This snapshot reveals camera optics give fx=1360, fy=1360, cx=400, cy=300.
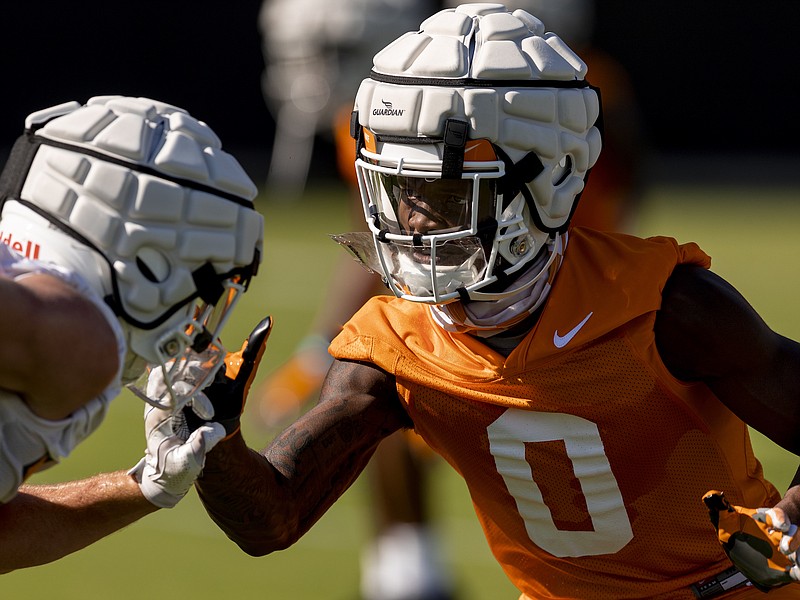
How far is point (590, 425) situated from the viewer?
2.76 m

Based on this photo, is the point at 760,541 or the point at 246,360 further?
the point at 246,360

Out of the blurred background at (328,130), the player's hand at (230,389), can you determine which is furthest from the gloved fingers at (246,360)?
the blurred background at (328,130)

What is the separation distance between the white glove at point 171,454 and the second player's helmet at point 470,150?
19.9 inches

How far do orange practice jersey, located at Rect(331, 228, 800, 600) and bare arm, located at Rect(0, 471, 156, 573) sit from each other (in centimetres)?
54

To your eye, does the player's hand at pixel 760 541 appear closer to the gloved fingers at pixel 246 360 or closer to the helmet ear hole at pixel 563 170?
the helmet ear hole at pixel 563 170

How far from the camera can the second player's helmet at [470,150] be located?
8.76 ft

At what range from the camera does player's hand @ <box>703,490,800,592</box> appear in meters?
2.43

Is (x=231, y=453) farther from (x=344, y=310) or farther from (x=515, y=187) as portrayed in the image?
(x=344, y=310)

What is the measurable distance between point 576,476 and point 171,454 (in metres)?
0.84

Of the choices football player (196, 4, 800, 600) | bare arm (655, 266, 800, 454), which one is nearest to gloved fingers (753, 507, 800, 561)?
football player (196, 4, 800, 600)

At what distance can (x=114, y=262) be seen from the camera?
7.01ft

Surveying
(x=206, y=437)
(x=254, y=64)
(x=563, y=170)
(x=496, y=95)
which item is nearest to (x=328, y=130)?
(x=563, y=170)

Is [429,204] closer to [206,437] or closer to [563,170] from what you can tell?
[563,170]

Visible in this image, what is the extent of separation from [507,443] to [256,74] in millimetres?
12107
